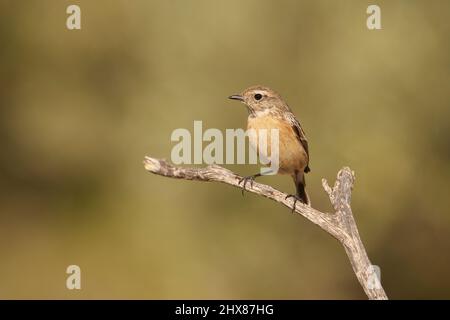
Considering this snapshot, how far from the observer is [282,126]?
7.72 metres

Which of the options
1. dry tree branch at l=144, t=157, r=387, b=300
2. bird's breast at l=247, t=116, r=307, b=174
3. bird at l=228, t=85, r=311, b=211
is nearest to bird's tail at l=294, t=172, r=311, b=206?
bird at l=228, t=85, r=311, b=211

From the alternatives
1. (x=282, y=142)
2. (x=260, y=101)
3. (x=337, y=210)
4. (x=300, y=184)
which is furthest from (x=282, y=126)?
(x=337, y=210)

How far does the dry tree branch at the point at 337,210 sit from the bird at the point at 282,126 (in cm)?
64

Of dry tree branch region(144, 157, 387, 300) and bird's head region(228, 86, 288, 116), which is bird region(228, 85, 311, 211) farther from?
dry tree branch region(144, 157, 387, 300)

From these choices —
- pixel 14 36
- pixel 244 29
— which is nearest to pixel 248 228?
pixel 244 29

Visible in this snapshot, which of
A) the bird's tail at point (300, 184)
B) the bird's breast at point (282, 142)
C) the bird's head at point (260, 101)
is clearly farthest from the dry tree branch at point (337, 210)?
the bird's head at point (260, 101)

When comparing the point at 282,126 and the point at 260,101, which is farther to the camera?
the point at 260,101

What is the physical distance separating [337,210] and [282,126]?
1345 mm

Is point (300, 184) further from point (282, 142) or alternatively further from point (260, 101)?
point (260, 101)

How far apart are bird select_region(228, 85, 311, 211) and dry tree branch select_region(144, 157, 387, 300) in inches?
25.1

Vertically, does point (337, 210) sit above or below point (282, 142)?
below

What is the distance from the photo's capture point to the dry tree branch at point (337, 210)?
20.5ft

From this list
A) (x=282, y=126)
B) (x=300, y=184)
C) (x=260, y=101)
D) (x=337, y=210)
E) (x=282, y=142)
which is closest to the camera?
(x=337, y=210)

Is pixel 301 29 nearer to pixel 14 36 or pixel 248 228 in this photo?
pixel 248 228
